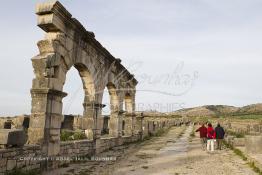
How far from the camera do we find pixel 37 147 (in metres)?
7.84

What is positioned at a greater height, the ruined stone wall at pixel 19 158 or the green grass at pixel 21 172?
the ruined stone wall at pixel 19 158

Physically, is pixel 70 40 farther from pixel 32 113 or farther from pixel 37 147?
pixel 37 147

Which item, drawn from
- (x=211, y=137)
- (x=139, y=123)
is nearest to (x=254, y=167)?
(x=211, y=137)

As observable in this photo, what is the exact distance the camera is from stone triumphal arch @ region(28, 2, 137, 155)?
820 cm

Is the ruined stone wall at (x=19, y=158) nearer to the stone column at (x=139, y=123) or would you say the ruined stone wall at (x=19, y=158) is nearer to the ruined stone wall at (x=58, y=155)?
the ruined stone wall at (x=58, y=155)

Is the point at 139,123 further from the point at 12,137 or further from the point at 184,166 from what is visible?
the point at 12,137

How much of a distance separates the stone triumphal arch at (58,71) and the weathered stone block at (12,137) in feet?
4.01

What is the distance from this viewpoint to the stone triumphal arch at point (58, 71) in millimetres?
8203

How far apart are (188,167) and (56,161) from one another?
3.86 metres

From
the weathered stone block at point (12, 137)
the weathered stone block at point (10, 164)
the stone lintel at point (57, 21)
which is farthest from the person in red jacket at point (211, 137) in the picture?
the weathered stone block at point (10, 164)

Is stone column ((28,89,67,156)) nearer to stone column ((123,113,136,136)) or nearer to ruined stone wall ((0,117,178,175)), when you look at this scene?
ruined stone wall ((0,117,178,175))

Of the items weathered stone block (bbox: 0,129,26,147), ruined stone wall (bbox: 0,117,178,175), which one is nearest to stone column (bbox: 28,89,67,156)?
ruined stone wall (bbox: 0,117,178,175)

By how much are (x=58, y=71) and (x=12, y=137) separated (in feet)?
9.19

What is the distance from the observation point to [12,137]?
261 inches
